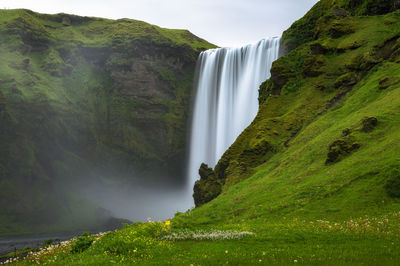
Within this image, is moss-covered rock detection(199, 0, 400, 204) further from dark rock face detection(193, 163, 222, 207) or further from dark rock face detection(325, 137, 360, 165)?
dark rock face detection(325, 137, 360, 165)

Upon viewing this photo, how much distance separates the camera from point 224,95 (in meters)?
78.8

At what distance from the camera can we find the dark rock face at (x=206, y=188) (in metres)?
36.1

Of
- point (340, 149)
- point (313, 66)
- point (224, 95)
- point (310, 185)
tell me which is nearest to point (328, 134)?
point (340, 149)

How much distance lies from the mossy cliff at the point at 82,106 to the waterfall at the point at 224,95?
11.9m

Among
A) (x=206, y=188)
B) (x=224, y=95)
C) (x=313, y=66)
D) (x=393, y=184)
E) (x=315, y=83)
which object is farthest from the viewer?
(x=224, y=95)

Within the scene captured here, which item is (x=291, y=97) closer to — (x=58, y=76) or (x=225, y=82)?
(x=225, y=82)

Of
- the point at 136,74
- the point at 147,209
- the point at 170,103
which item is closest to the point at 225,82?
the point at 170,103

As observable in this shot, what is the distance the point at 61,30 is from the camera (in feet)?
375

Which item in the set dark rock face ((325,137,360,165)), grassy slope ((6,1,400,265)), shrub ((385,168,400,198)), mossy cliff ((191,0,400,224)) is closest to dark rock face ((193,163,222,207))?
mossy cliff ((191,0,400,224))

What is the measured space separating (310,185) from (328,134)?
332 inches

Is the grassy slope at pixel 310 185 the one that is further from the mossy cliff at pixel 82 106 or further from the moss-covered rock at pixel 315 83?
the mossy cliff at pixel 82 106

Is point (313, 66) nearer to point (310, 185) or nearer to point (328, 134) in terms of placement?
point (328, 134)

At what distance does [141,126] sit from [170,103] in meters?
11.7

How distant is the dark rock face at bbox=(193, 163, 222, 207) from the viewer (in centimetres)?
3606
